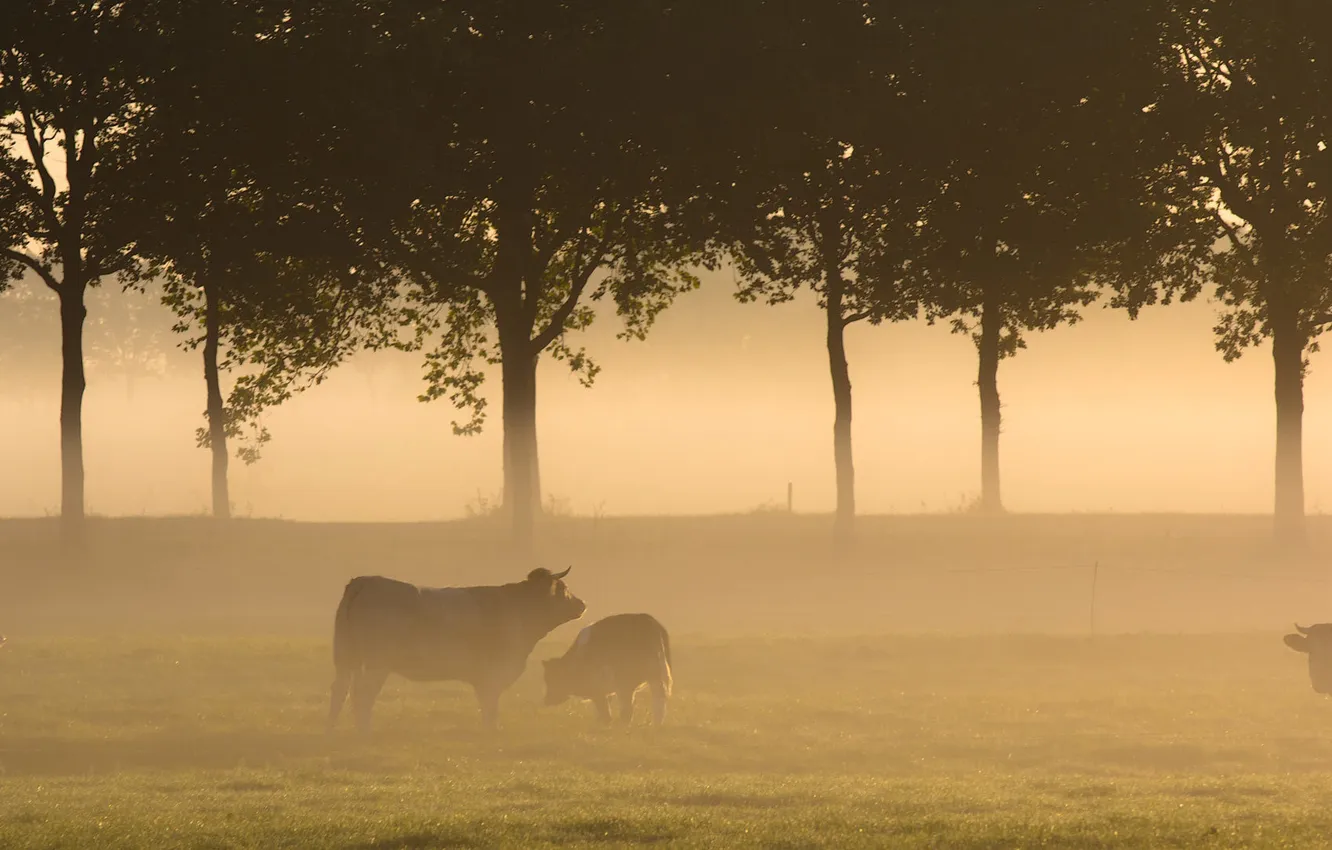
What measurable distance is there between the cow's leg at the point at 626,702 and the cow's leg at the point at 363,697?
3.16m

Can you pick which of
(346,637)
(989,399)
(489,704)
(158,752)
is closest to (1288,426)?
(989,399)

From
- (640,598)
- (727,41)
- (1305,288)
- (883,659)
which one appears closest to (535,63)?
(727,41)

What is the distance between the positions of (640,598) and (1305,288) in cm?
1676

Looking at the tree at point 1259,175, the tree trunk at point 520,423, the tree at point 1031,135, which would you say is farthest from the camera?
the tree trunk at point 520,423

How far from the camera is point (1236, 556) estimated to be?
4347 cm

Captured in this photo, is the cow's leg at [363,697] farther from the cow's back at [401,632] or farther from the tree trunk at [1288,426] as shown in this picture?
the tree trunk at [1288,426]

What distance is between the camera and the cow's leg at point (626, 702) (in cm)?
2255

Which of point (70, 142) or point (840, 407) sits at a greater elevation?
point (70, 142)

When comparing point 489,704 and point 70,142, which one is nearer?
point 489,704

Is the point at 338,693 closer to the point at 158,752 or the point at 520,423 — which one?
the point at 158,752

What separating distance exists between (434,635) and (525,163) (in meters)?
17.4

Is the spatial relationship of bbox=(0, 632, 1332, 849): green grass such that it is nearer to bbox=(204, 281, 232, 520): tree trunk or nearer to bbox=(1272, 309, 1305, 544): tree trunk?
bbox=(1272, 309, 1305, 544): tree trunk

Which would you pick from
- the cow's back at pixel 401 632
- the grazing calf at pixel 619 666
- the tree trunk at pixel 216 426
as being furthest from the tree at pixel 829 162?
the cow's back at pixel 401 632

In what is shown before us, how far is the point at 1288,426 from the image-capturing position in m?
44.4
